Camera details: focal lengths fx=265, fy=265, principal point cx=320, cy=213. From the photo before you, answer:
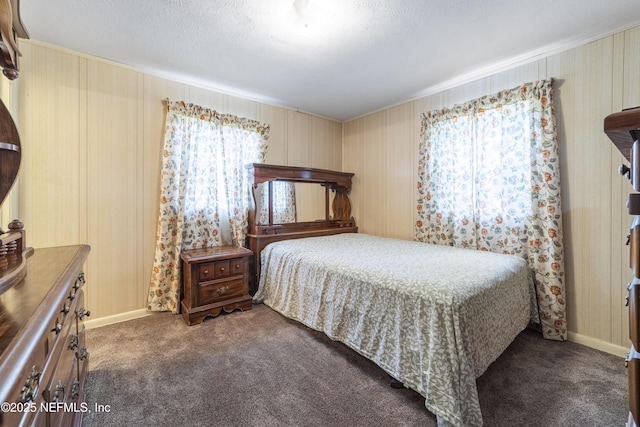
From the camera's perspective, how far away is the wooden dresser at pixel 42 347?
468 millimetres

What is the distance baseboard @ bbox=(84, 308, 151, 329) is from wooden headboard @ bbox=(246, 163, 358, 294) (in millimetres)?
1059

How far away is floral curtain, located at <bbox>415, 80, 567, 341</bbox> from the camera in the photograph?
2.14 meters

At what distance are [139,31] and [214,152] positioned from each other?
116 centimetres

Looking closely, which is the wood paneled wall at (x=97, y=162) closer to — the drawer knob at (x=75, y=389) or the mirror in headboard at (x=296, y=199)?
the mirror in headboard at (x=296, y=199)

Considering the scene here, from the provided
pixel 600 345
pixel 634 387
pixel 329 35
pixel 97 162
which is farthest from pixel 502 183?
pixel 97 162

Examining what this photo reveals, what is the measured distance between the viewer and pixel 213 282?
2.53 metres

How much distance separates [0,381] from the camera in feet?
1.32

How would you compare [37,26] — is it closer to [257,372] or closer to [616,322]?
[257,372]

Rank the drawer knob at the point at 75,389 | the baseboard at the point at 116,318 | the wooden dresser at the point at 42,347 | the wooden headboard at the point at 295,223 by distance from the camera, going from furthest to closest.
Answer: the wooden headboard at the point at 295,223
the baseboard at the point at 116,318
the drawer knob at the point at 75,389
the wooden dresser at the point at 42,347

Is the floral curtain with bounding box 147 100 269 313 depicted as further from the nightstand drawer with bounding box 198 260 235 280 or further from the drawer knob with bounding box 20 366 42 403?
the drawer knob with bounding box 20 366 42 403

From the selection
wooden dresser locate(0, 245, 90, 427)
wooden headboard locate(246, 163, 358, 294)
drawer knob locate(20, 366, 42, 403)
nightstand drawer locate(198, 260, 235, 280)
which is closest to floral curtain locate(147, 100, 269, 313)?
wooden headboard locate(246, 163, 358, 294)

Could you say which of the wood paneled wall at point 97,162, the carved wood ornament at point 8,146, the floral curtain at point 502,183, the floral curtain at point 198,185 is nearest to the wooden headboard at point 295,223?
the floral curtain at point 198,185

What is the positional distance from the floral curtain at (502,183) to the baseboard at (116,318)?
3.00 m

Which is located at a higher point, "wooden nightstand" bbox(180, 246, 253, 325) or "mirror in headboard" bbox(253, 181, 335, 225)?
"mirror in headboard" bbox(253, 181, 335, 225)
